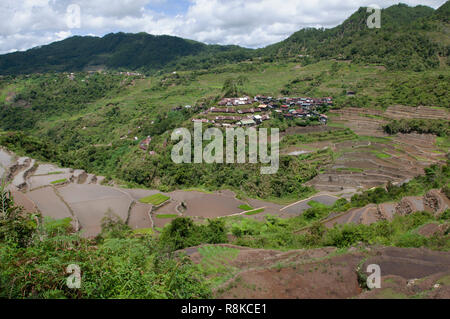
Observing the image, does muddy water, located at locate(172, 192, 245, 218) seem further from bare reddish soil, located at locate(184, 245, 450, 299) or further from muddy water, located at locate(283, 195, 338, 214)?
bare reddish soil, located at locate(184, 245, 450, 299)

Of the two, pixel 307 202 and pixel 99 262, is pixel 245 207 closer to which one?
pixel 307 202

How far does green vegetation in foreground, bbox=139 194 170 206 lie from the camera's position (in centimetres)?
2300

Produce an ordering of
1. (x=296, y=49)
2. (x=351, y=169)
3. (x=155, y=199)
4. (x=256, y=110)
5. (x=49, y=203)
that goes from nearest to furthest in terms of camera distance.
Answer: (x=49, y=203), (x=155, y=199), (x=351, y=169), (x=256, y=110), (x=296, y=49)

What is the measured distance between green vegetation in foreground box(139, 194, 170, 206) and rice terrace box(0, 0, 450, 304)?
18 cm

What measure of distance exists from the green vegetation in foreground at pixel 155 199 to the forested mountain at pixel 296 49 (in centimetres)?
5069

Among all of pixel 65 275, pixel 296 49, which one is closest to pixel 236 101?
pixel 65 275

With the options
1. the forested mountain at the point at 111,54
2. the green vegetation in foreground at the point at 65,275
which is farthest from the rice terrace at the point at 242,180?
the forested mountain at the point at 111,54

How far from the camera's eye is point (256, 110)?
133 ft

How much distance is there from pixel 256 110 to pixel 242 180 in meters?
15.1

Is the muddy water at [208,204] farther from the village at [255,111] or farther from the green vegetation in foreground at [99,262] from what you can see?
the village at [255,111]

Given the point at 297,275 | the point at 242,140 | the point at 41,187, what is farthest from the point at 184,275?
the point at 242,140

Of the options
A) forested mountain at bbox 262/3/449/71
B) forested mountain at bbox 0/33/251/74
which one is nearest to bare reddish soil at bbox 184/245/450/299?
forested mountain at bbox 262/3/449/71
